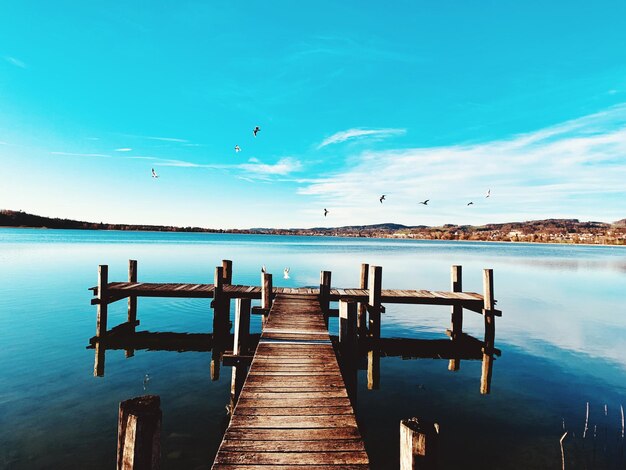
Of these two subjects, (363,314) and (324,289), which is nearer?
(324,289)

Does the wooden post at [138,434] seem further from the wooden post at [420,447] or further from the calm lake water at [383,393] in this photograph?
the calm lake water at [383,393]

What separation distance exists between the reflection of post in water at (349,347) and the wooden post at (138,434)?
239 inches

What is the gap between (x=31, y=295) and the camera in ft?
83.2

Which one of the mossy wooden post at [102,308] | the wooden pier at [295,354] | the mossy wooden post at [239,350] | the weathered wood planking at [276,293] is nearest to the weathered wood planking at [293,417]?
the wooden pier at [295,354]

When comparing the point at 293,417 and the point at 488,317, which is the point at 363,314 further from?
the point at 293,417

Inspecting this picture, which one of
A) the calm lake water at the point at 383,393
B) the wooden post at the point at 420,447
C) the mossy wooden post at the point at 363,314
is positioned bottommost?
the calm lake water at the point at 383,393

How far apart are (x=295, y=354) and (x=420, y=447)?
4610 mm

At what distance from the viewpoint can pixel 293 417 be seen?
16.2ft

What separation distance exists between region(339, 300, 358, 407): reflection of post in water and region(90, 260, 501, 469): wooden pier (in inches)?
1.0

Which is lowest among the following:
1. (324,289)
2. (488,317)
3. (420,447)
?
(488,317)

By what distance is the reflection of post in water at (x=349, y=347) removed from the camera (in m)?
8.91

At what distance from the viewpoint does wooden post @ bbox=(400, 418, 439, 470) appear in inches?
132

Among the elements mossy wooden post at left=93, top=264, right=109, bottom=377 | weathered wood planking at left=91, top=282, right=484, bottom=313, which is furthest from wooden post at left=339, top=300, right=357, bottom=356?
mossy wooden post at left=93, top=264, right=109, bottom=377

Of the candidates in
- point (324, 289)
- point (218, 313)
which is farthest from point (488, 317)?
point (218, 313)
